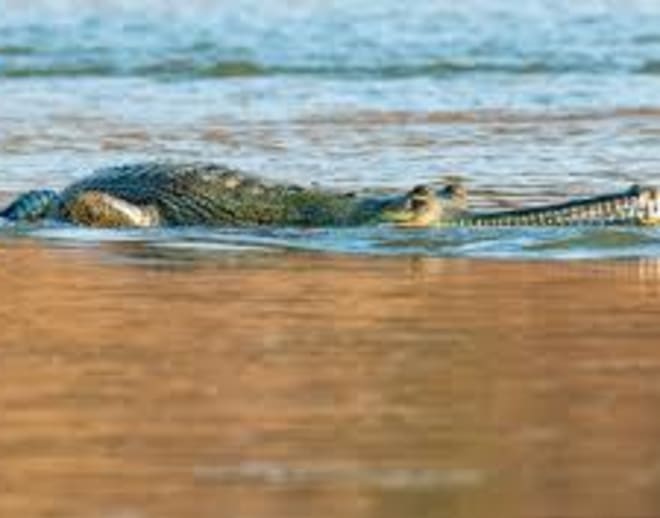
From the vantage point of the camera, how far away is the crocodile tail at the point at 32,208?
1341 cm

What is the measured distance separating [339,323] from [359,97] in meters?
11.3

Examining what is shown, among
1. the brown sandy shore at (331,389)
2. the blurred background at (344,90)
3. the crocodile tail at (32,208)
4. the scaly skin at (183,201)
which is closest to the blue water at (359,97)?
the blurred background at (344,90)

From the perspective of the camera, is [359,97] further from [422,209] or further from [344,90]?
[422,209]

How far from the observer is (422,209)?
41.5 ft

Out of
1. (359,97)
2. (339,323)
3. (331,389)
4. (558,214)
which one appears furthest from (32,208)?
(359,97)

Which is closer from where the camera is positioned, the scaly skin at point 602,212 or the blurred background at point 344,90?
the scaly skin at point 602,212

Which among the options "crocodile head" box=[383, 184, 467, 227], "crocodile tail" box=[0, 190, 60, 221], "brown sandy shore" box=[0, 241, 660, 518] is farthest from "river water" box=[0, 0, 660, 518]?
"crocodile tail" box=[0, 190, 60, 221]

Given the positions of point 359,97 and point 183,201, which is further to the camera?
point 359,97

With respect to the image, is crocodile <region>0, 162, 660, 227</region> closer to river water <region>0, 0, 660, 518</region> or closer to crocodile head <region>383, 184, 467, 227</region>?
crocodile head <region>383, 184, 467, 227</region>

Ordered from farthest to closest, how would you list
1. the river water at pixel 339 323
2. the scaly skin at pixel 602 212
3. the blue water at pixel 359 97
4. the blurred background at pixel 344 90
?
the blurred background at pixel 344 90 < the blue water at pixel 359 97 < the scaly skin at pixel 602 212 < the river water at pixel 339 323

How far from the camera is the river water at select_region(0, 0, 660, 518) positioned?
6953 mm

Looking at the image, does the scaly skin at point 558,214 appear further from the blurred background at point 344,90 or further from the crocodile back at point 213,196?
the blurred background at point 344,90

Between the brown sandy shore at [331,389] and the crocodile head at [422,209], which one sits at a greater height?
the crocodile head at [422,209]

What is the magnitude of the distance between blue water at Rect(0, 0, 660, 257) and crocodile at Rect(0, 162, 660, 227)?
0.89 feet
